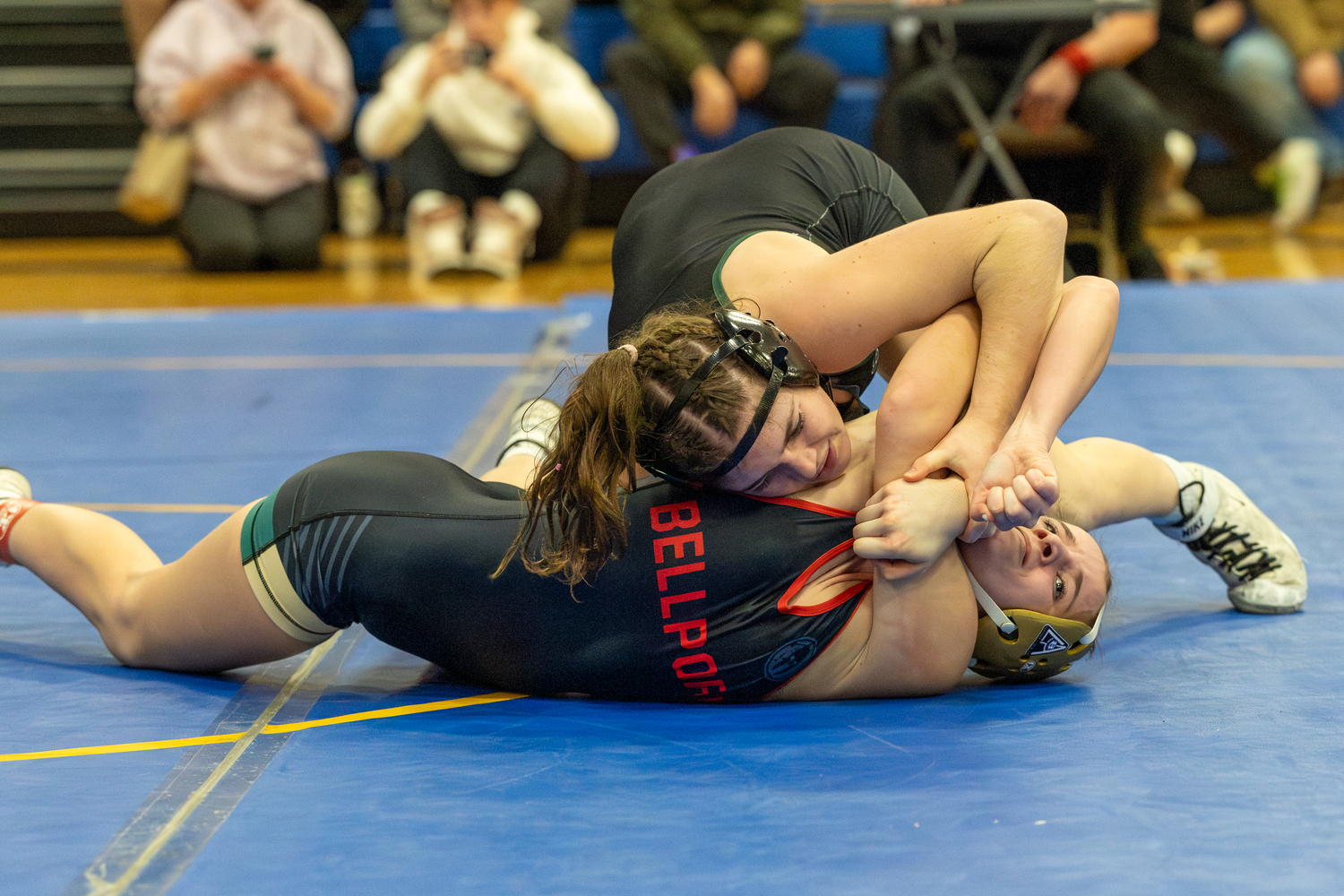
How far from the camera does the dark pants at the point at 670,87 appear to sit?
5590 millimetres

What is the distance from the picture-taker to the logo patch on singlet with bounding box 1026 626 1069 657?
176 cm

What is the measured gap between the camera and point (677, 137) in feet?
18.4

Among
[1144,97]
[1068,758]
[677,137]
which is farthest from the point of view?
[677,137]

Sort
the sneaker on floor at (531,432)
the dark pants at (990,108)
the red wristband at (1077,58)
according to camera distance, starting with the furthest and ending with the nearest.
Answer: the red wristband at (1077,58) < the dark pants at (990,108) < the sneaker on floor at (531,432)

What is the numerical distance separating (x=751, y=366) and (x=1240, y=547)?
908 mm

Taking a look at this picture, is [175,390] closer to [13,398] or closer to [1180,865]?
[13,398]

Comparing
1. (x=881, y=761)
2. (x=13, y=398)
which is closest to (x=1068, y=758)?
(x=881, y=761)

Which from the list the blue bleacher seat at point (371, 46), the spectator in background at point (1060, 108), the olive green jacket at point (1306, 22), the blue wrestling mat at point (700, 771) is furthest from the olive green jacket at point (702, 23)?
the blue wrestling mat at point (700, 771)

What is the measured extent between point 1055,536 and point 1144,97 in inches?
136

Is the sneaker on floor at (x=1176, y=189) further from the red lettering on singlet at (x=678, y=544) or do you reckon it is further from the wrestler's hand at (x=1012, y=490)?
the red lettering on singlet at (x=678, y=544)

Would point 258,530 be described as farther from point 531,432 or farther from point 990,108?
point 990,108

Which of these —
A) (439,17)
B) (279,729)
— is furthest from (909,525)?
(439,17)

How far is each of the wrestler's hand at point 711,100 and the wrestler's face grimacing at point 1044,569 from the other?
3963 mm

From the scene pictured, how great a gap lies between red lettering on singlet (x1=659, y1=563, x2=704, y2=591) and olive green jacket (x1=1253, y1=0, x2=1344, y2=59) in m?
5.16
